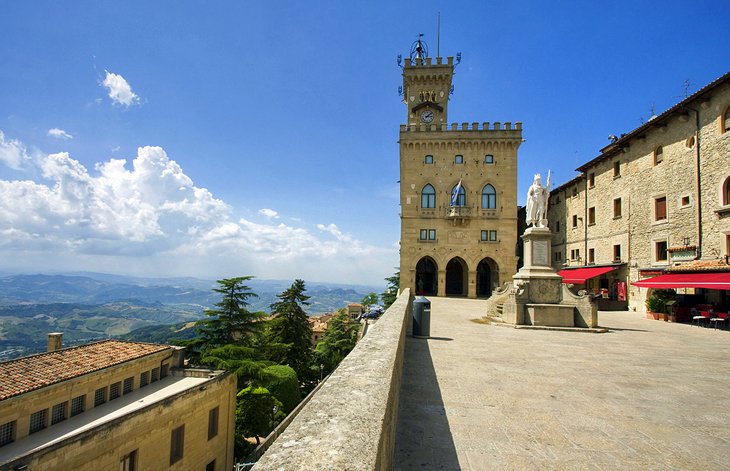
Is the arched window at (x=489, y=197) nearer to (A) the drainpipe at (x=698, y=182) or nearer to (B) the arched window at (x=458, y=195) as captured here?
(B) the arched window at (x=458, y=195)

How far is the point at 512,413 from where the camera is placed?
4625 mm

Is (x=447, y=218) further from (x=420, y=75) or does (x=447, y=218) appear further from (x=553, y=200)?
(x=420, y=75)

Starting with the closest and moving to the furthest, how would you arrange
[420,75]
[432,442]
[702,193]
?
[432,442] → [702,193] → [420,75]

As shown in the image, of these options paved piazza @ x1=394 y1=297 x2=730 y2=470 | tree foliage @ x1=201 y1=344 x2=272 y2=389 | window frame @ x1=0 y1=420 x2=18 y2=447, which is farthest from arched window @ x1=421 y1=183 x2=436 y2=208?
window frame @ x1=0 y1=420 x2=18 y2=447

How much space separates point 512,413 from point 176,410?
16.0 meters

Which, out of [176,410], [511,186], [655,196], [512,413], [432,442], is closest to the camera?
[432,442]

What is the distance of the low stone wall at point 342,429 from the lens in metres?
1.58

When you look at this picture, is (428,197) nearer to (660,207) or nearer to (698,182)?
(660,207)

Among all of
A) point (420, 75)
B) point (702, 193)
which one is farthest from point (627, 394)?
point (420, 75)

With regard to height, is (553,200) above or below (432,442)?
above

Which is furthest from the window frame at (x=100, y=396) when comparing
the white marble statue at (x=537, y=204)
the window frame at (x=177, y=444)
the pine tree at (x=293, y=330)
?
the white marble statue at (x=537, y=204)

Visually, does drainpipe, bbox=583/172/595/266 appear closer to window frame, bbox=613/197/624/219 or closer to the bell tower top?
window frame, bbox=613/197/624/219

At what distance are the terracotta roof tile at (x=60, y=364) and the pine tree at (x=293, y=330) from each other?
12.8m

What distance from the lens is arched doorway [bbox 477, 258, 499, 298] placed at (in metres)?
33.3
